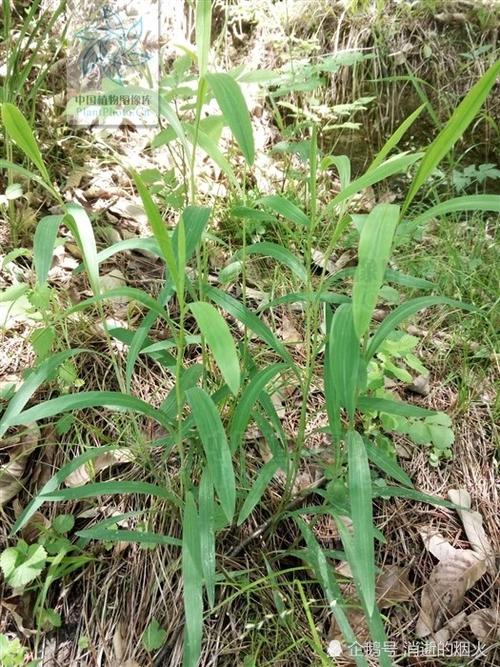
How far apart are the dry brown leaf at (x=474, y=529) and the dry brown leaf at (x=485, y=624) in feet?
0.24

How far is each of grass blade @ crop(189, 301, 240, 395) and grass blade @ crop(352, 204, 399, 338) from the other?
0.15 meters

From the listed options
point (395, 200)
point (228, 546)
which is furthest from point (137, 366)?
point (395, 200)

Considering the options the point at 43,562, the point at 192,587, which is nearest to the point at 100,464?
the point at 43,562

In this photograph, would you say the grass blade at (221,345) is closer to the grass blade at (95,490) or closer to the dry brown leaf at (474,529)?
the grass blade at (95,490)

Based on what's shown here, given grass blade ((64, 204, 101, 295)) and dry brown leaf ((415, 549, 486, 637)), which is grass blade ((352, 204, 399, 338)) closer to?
grass blade ((64, 204, 101, 295))

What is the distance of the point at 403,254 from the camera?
1.66m

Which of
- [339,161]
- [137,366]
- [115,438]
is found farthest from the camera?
[137,366]

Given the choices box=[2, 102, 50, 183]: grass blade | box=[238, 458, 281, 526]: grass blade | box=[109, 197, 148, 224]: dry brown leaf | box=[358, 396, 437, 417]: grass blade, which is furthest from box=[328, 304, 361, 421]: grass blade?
box=[109, 197, 148, 224]: dry brown leaf

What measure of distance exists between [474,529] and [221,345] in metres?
0.75

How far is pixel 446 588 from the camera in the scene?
1.07 meters

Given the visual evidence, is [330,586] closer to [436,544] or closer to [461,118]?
[436,544]

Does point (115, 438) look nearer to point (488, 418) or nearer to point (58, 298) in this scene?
point (58, 298)

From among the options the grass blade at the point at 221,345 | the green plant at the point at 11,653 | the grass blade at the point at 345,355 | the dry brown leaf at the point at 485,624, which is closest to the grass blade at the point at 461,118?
the grass blade at the point at 345,355

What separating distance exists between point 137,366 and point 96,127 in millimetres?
885
